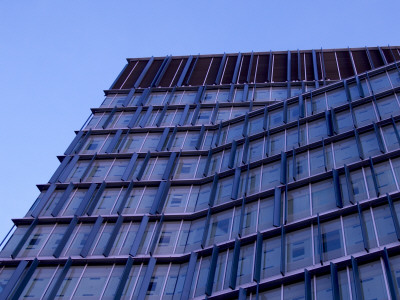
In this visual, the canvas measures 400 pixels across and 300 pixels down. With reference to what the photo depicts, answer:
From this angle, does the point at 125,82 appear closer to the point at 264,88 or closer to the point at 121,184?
the point at 264,88

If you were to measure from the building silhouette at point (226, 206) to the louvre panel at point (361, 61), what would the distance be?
37.0ft

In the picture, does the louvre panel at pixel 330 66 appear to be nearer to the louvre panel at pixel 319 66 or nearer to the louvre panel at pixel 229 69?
the louvre panel at pixel 319 66

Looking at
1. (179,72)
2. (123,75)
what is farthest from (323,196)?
(123,75)

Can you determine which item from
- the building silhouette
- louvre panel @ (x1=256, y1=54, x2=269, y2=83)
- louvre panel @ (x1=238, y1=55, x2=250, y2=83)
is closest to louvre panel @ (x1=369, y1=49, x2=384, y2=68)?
louvre panel @ (x1=256, y1=54, x2=269, y2=83)

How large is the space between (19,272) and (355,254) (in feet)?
66.5

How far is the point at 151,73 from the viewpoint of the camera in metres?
58.8

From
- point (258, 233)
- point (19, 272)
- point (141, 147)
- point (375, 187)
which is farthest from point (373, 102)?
point (19, 272)

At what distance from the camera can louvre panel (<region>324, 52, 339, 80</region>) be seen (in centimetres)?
5264

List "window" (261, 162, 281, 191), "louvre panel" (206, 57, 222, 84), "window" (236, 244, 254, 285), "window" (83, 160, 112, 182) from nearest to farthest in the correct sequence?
1. "window" (236, 244, 254, 285)
2. "window" (261, 162, 281, 191)
3. "window" (83, 160, 112, 182)
4. "louvre panel" (206, 57, 222, 84)

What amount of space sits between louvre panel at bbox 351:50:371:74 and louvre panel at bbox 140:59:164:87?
73.6ft

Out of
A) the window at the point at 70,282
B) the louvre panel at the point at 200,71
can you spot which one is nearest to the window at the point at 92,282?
the window at the point at 70,282

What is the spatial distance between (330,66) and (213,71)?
1285cm

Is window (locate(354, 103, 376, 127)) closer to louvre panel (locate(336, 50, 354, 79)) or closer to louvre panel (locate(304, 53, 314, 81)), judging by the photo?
louvre panel (locate(336, 50, 354, 79))

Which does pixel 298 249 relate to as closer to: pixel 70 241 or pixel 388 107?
pixel 388 107
